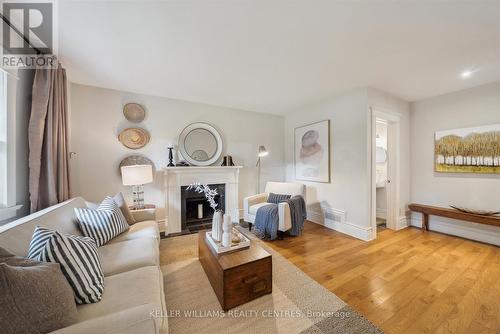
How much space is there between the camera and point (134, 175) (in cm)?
265

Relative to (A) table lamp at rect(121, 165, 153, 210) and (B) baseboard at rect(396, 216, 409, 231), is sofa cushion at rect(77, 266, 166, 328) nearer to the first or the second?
(A) table lamp at rect(121, 165, 153, 210)

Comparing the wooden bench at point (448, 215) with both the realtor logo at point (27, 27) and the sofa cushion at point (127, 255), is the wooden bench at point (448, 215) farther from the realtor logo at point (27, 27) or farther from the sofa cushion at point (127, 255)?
the realtor logo at point (27, 27)

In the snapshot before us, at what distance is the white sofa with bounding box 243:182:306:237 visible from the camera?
9.02 feet

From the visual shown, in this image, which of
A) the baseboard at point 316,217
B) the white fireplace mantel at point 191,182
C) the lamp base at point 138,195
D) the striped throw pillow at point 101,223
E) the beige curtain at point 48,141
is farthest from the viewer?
the baseboard at point 316,217

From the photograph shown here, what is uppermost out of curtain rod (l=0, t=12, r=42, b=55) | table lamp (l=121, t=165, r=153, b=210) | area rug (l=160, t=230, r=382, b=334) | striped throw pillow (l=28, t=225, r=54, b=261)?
curtain rod (l=0, t=12, r=42, b=55)

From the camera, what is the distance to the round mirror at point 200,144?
3416 millimetres

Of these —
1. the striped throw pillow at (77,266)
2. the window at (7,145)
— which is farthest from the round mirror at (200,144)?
the striped throw pillow at (77,266)

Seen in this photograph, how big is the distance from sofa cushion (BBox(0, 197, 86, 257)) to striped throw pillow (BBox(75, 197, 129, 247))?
59mm

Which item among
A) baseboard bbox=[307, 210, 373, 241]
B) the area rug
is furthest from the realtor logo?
baseboard bbox=[307, 210, 373, 241]

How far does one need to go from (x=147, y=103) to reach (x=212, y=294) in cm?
301

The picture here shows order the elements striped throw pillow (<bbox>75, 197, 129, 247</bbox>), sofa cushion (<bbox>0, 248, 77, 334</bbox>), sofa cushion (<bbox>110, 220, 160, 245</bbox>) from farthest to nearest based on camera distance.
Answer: sofa cushion (<bbox>110, 220, 160, 245</bbox>) < striped throw pillow (<bbox>75, 197, 129, 247</bbox>) < sofa cushion (<bbox>0, 248, 77, 334</bbox>)

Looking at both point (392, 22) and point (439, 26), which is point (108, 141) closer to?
point (392, 22)

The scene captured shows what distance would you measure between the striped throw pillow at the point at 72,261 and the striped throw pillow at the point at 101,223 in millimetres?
698

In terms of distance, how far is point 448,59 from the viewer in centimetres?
208
